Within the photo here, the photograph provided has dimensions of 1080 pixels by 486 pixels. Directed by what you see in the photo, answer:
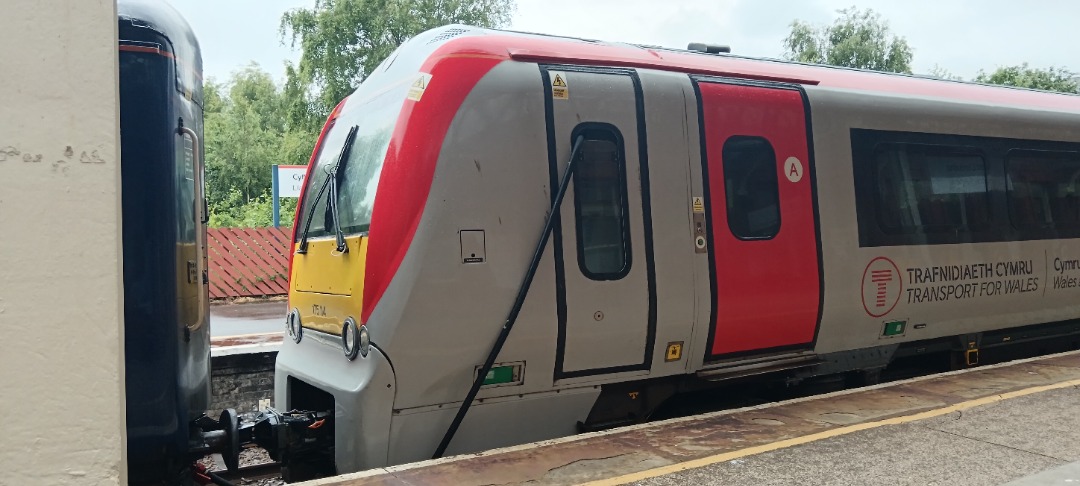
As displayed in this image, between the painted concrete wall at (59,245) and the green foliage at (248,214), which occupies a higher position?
the green foliage at (248,214)

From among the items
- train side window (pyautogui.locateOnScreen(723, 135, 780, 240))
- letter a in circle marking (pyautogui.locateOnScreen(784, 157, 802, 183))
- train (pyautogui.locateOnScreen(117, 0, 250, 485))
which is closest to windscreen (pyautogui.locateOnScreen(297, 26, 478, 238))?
train (pyautogui.locateOnScreen(117, 0, 250, 485))

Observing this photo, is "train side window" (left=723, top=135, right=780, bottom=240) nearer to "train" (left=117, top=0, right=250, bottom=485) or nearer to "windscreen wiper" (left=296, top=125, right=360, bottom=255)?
"windscreen wiper" (left=296, top=125, right=360, bottom=255)

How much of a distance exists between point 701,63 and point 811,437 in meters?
2.64

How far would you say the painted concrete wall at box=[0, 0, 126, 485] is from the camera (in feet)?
7.58

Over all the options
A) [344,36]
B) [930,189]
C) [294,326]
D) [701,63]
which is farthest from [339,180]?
[344,36]

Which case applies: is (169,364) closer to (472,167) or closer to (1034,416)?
(472,167)

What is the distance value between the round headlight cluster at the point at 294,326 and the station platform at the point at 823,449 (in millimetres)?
1753

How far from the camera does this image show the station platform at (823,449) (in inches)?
158

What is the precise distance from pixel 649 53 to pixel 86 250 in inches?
162

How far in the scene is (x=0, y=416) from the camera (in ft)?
7.61

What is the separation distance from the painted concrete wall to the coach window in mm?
5488

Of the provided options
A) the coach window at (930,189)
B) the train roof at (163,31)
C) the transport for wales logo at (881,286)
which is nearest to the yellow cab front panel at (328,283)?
the train roof at (163,31)

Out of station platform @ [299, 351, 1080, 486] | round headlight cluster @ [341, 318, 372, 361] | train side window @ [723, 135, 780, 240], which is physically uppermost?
train side window @ [723, 135, 780, 240]

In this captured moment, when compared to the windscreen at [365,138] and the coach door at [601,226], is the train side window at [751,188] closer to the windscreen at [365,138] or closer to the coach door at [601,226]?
the coach door at [601,226]
